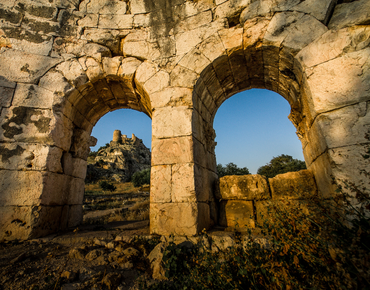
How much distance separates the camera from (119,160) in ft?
123

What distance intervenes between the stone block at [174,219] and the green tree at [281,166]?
64.4 feet

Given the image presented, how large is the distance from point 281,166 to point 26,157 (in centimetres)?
2234

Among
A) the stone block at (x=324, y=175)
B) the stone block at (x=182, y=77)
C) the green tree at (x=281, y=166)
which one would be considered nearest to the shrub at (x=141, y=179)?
the green tree at (x=281, y=166)

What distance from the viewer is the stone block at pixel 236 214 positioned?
3066mm

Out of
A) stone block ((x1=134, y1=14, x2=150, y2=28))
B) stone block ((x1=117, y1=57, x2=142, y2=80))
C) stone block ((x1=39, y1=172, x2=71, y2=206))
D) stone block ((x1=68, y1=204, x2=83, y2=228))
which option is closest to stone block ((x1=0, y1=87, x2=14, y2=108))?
stone block ((x1=39, y1=172, x2=71, y2=206))

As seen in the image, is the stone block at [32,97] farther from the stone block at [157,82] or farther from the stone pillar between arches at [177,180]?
the stone pillar between arches at [177,180]

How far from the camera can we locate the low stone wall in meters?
2.84

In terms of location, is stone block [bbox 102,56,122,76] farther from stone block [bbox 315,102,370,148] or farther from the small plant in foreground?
stone block [bbox 315,102,370,148]

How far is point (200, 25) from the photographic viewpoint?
11.4 ft

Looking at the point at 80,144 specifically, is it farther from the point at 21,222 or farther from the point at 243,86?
the point at 243,86

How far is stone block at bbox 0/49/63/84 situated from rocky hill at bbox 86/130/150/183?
29531 millimetres

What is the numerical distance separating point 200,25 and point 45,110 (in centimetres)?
319

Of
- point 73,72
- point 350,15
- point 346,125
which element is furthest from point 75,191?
point 350,15

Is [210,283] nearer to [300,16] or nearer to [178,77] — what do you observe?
[178,77]
